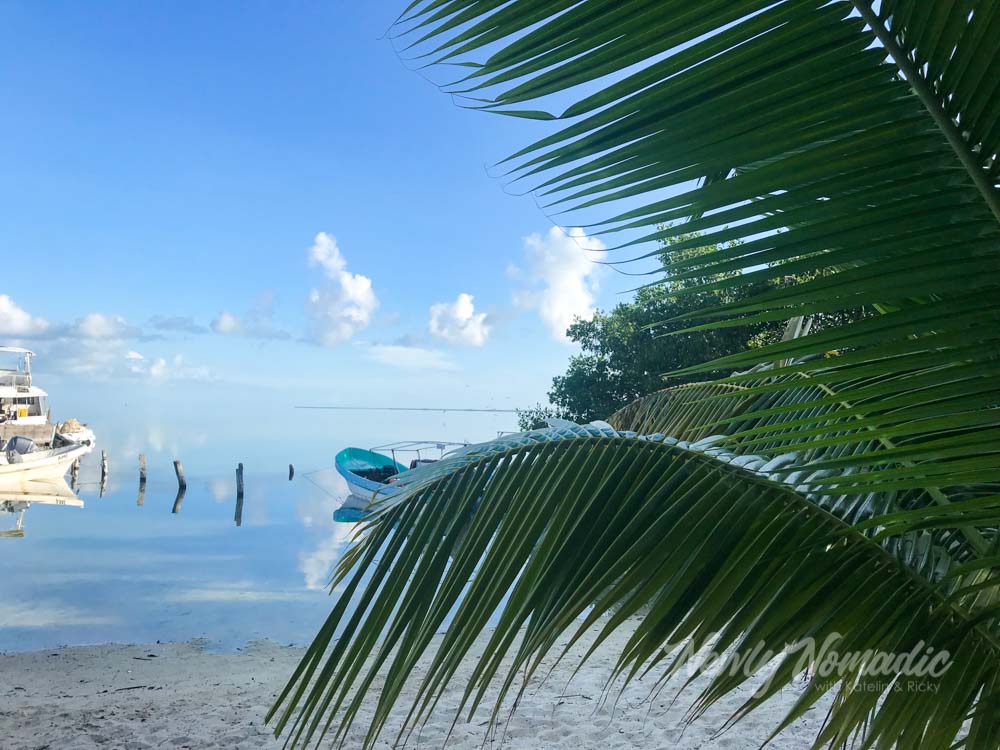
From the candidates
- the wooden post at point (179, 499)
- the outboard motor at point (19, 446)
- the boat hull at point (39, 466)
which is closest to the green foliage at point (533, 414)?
the wooden post at point (179, 499)

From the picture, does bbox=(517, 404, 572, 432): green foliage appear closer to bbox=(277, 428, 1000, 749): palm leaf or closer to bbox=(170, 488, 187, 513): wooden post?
bbox=(170, 488, 187, 513): wooden post

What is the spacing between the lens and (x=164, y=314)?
7288cm

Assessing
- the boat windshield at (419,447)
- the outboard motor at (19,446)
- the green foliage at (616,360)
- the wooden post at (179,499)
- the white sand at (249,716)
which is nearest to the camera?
the white sand at (249,716)

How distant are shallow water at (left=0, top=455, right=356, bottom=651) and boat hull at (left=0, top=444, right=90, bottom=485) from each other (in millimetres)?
985

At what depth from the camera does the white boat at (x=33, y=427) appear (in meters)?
18.3

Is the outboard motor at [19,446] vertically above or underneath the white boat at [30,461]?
above

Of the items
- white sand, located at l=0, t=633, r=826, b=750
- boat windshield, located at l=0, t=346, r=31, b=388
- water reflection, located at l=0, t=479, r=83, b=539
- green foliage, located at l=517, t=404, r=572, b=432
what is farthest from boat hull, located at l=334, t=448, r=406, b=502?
boat windshield, located at l=0, t=346, r=31, b=388

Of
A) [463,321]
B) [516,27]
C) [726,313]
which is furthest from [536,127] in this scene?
[463,321]

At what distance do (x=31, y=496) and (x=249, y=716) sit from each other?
17.1m

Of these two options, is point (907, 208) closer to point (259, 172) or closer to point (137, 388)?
point (137, 388)

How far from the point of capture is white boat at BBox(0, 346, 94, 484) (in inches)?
721

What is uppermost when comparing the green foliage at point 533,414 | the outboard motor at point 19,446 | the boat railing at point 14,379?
the boat railing at point 14,379

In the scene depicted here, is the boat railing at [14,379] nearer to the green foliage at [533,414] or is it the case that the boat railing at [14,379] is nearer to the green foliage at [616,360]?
the green foliage at [533,414]

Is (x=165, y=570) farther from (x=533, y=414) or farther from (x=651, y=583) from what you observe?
(x=651, y=583)
